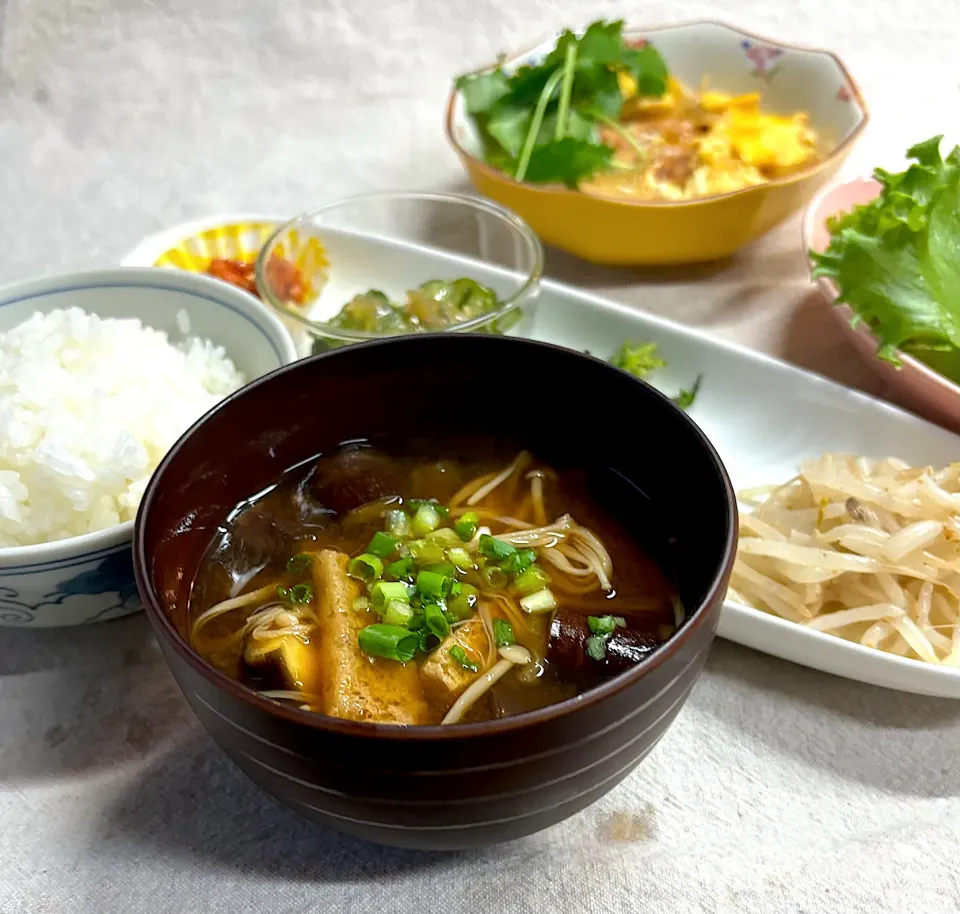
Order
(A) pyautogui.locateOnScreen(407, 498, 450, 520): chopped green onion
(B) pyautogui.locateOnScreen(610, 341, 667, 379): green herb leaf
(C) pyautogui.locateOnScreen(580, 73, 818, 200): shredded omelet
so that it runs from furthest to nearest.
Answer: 1. (C) pyautogui.locateOnScreen(580, 73, 818, 200): shredded omelet
2. (B) pyautogui.locateOnScreen(610, 341, 667, 379): green herb leaf
3. (A) pyautogui.locateOnScreen(407, 498, 450, 520): chopped green onion

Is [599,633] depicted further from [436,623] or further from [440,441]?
[440,441]

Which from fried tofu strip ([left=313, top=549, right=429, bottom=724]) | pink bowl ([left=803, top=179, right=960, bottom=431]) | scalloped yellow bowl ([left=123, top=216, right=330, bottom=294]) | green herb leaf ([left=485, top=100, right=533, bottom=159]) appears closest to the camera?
fried tofu strip ([left=313, top=549, right=429, bottom=724])

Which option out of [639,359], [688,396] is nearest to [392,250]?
[639,359]

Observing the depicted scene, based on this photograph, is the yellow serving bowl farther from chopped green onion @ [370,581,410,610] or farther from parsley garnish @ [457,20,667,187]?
chopped green onion @ [370,581,410,610]

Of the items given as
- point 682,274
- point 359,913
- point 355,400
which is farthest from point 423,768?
point 682,274

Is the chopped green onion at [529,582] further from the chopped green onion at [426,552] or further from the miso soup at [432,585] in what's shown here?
the chopped green onion at [426,552]

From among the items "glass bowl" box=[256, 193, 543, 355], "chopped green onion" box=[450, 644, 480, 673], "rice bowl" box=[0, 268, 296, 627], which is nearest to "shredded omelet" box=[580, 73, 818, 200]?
"glass bowl" box=[256, 193, 543, 355]
